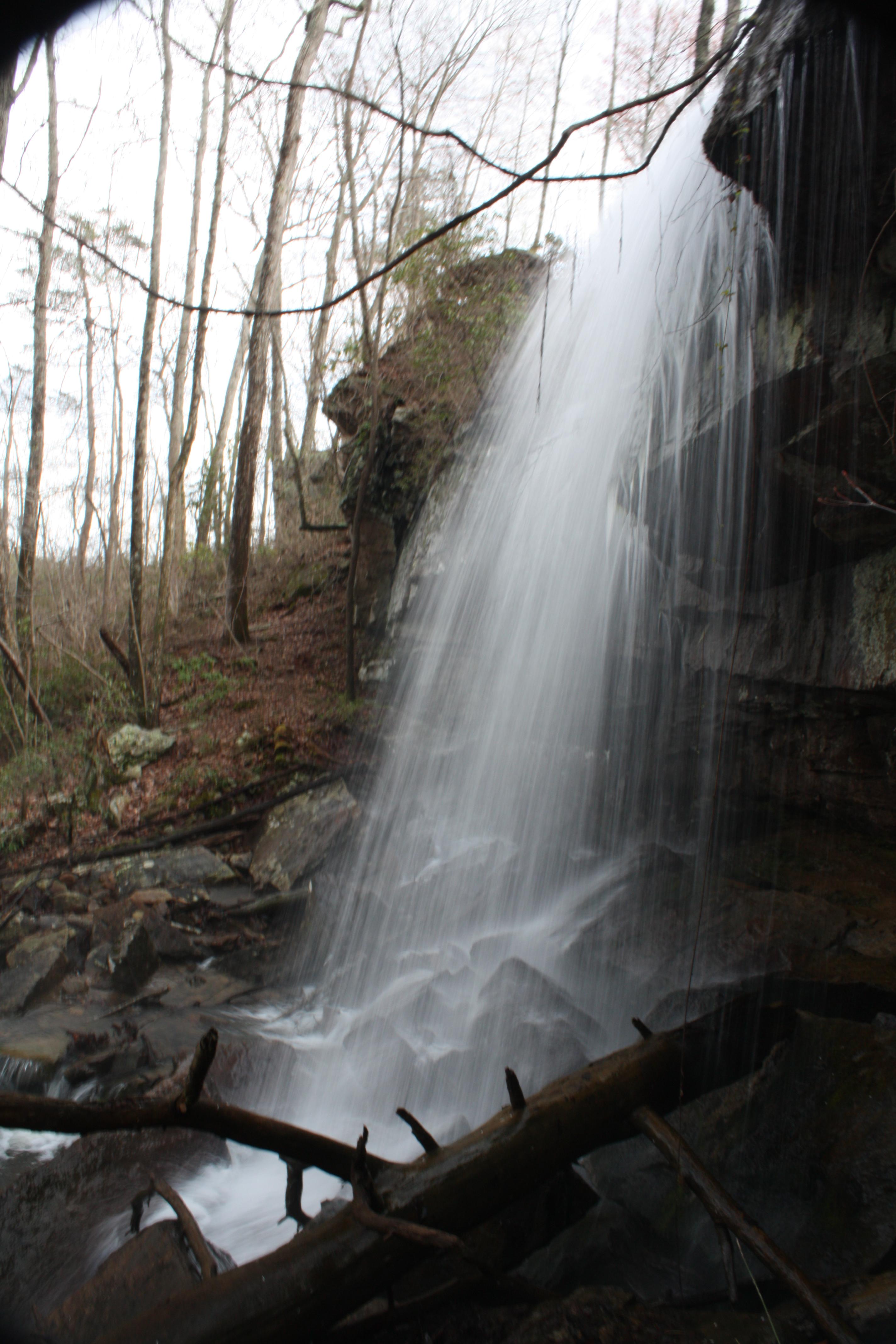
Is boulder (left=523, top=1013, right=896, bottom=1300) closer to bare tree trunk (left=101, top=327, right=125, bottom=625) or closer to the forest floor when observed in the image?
the forest floor

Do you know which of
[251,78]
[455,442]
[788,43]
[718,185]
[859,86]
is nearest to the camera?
[251,78]

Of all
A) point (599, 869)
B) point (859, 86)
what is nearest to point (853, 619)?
point (859, 86)

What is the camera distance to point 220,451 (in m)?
18.4

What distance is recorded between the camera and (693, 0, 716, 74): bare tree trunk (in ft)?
17.2

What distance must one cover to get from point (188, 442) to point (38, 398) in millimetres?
3671

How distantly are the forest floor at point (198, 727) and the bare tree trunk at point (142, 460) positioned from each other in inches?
26.9

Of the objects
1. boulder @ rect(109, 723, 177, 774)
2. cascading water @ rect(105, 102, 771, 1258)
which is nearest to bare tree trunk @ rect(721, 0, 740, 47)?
cascading water @ rect(105, 102, 771, 1258)

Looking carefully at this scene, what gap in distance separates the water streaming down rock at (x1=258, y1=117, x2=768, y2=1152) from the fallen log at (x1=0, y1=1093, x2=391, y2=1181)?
2.10 m

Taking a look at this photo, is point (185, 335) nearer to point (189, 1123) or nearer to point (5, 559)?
point (5, 559)

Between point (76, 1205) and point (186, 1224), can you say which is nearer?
point (186, 1224)

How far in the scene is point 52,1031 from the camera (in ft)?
17.2

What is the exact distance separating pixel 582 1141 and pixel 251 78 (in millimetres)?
4641

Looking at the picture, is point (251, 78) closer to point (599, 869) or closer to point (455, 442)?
point (599, 869)

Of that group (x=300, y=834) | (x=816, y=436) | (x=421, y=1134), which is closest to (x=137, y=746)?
(x=300, y=834)
